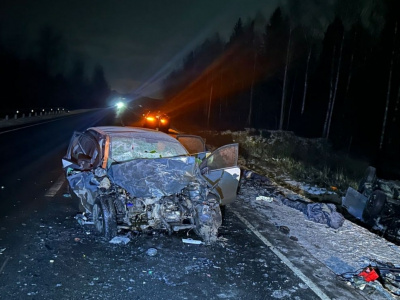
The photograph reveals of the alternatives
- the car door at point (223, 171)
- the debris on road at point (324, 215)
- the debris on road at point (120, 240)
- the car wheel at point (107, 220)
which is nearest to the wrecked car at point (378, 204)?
the debris on road at point (324, 215)

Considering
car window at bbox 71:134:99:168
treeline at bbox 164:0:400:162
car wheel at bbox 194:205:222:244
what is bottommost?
car wheel at bbox 194:205:222:244

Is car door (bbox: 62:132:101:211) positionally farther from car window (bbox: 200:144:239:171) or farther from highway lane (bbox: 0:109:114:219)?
car window (bbox: 200:144:239:171)

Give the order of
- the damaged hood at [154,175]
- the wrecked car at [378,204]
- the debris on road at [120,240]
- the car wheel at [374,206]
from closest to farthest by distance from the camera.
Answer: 1. the debris on road at [120,240]
2. the damaged hood at [154,175]
3. the wrecked car at [378,204]
4. the car wheel at [374,206]

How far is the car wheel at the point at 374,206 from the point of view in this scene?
737 cm

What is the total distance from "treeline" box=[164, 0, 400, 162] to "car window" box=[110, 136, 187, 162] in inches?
775

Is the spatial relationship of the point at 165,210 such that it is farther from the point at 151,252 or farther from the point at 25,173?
the point at 25,173

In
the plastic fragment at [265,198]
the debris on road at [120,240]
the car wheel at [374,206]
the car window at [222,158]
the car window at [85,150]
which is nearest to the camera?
the debris on road at [120,240]

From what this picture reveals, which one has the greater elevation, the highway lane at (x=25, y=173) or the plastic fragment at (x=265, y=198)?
the plastic fragment at (x=265, y=198)

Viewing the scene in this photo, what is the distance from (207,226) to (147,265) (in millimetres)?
1307

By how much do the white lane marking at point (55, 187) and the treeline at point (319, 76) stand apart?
2065cm

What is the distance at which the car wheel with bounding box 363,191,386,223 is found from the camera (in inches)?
290

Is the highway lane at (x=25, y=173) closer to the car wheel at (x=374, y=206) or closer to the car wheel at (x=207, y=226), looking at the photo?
the car wheel at (x=207, y=226)

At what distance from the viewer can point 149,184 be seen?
5.35m

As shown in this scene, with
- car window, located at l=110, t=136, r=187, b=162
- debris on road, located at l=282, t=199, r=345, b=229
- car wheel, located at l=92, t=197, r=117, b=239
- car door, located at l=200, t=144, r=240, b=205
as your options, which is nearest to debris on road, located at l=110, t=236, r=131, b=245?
car wheel, located at l=92, t=197, r=117, b=239
